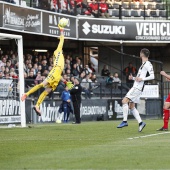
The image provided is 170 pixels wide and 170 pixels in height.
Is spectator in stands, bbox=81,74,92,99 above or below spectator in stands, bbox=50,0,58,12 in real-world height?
below

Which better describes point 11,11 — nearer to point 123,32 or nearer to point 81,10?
point 81,10

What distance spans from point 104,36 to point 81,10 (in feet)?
7.01

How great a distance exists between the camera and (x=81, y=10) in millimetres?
37062

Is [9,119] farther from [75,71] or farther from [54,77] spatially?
[75,71]

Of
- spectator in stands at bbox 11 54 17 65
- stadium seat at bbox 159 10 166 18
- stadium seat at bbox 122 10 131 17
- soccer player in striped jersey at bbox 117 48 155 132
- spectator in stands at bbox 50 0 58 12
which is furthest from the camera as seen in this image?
stadium seat at bbox 159 10 166 18

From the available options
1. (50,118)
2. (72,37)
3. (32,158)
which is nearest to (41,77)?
(50,118)

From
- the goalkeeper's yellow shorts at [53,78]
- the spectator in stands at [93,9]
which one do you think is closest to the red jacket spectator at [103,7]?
the spectator in stands at [93,9]

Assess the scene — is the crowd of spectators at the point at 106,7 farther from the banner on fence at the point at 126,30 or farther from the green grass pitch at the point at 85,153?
the green grass pitch at the point at 85,153

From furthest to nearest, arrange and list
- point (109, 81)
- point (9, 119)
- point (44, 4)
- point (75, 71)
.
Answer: point (109, 81) → point (75, 71) → point (44, 4) → point (9, 119)

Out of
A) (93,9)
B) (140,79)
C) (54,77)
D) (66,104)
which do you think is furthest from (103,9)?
(140,79)

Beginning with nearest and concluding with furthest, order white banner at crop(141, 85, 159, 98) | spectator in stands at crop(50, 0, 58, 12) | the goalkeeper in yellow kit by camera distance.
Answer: the goalkeeper in yellow kit, spectator in stands at crop(50, 0, 58, 12), white banner at crop(141, 85, 159, 98)

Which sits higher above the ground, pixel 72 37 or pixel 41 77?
pixel 72 37

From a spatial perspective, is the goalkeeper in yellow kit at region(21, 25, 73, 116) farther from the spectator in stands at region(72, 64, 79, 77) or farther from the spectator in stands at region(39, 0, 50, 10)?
the spectator in stands at region(72, 64, 79, 77)

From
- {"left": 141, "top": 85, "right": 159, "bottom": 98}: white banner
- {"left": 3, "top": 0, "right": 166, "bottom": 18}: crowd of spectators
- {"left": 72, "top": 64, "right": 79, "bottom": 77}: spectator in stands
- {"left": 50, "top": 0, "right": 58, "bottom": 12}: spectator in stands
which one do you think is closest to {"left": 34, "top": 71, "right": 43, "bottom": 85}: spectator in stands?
{"left": 72, "top": 64, "right": 79, "bottom": 77}: spectator in stands
